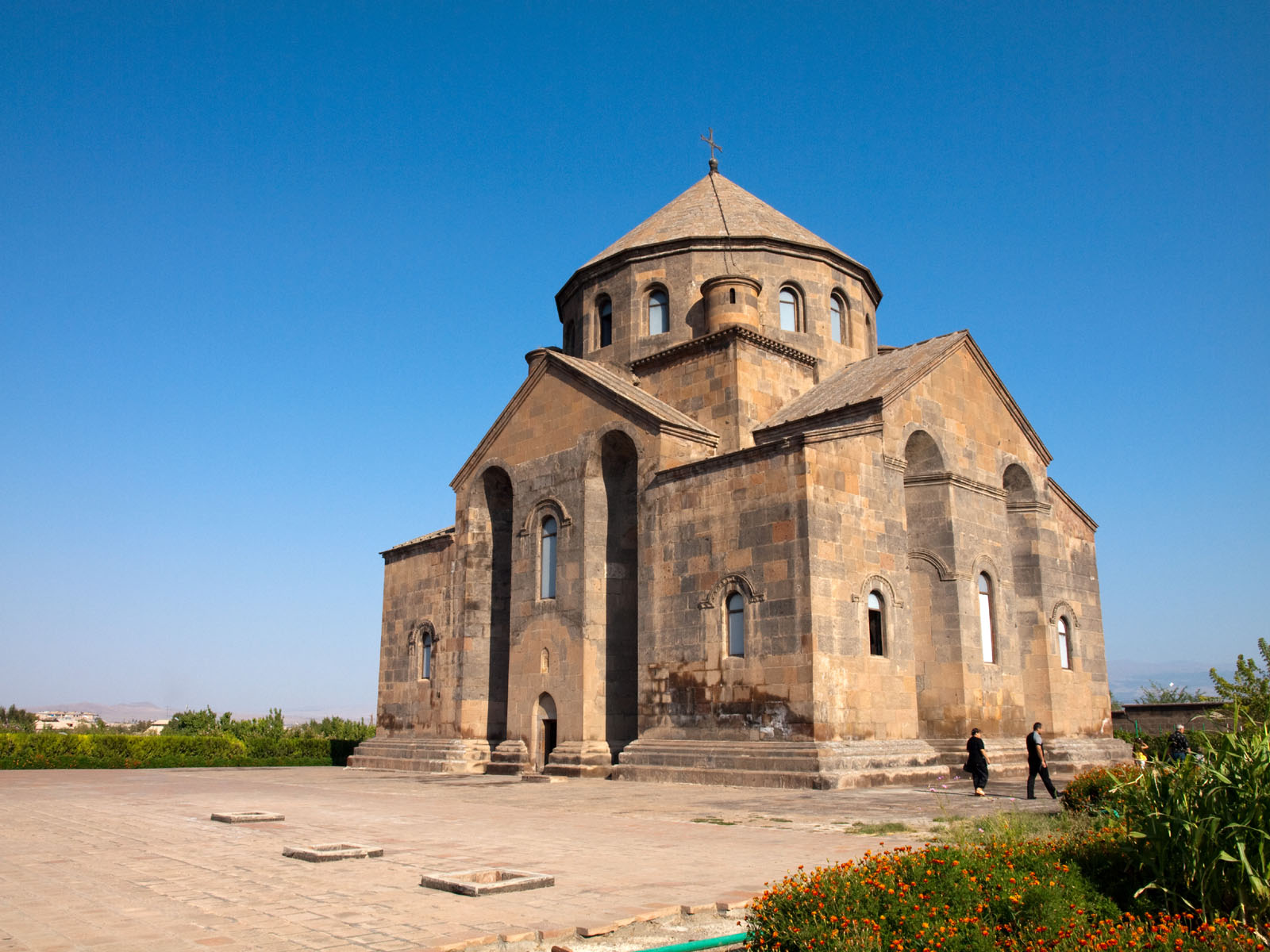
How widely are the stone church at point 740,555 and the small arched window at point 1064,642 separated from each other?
7 centimetres

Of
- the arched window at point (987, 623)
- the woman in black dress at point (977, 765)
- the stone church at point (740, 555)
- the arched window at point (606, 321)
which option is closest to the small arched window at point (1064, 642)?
the stone church at point (740, 555)

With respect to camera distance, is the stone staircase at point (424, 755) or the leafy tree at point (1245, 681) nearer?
the leafy tree at point (1245, 681)

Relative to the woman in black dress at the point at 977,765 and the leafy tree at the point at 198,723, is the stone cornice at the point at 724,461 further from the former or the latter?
the leafy tree at the point at 198,723

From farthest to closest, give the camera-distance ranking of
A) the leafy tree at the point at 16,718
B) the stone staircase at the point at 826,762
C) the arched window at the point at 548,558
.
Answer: the leafy tree at the point at 16,718
the arched window at the point at 548,558
the stone staircase at the point at 826,762

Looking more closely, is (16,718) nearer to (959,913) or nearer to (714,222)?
(714,222)

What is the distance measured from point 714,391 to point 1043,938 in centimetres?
1765

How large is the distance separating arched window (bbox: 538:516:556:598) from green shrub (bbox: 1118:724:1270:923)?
16.3 meters

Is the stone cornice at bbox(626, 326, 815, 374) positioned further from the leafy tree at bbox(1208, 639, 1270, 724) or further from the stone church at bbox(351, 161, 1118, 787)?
the leafy tree at bbox(1208, 639, 1270, 724)

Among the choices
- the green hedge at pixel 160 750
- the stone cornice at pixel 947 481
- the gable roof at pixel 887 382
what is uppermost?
the gable roof at pixel 887 382

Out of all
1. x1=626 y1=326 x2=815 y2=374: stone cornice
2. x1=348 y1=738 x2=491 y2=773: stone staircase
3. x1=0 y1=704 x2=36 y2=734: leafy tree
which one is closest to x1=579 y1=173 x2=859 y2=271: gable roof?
x1=626 y1=326 x2=815 y2=374: stone cornice

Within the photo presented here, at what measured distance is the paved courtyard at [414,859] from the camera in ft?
19.8

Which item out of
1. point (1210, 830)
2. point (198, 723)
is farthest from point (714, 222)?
point (198, 723)

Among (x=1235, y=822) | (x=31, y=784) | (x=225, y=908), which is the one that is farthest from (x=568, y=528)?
(x=1235, y=822)

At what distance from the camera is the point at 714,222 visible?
25594 millimetres
